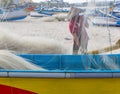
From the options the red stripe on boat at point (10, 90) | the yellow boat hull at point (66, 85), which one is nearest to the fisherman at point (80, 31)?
the yellow boat hull at point (66, 85)

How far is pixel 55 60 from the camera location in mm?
3797

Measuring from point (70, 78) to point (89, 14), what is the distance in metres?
1.02

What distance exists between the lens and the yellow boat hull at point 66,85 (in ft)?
9.45

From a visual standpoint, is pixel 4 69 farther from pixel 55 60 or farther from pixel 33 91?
pixel 55 60

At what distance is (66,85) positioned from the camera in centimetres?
290

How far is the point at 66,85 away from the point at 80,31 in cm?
96

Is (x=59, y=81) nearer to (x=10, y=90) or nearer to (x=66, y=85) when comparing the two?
(x=66, y=85)

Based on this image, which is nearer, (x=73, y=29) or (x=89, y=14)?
(x=89, y=14)

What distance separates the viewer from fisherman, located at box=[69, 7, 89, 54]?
11.8 ft

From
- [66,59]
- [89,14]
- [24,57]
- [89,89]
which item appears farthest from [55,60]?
[89,89]

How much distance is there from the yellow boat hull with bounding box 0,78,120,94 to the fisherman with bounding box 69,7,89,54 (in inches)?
30.7

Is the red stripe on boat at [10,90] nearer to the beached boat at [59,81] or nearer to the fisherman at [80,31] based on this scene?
the beached boat at [59,81]

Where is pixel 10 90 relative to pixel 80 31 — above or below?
below

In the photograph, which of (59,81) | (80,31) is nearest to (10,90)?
(59,81)
